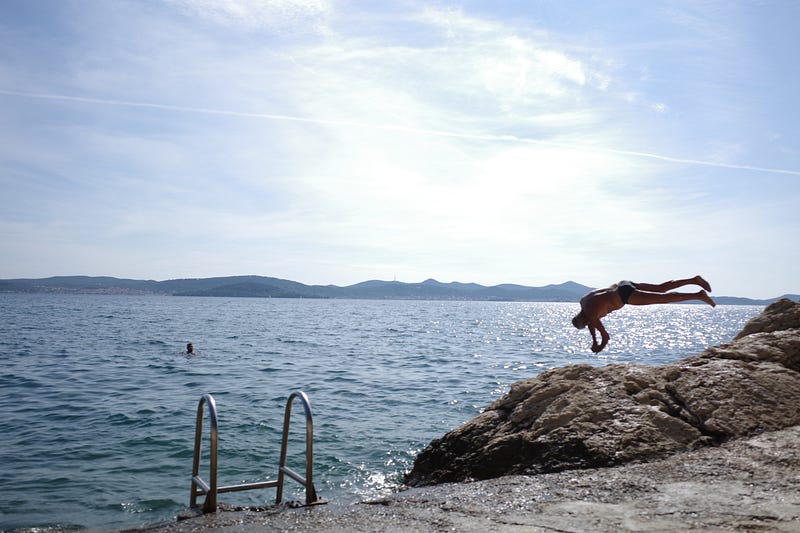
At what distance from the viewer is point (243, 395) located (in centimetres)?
1877

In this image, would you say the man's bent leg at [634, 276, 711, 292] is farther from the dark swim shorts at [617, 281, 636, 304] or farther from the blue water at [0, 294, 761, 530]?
the blue water at [0, 294, 761, 530]

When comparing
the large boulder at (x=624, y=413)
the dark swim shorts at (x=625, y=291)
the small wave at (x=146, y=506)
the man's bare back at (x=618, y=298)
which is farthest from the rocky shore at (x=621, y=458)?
the small wave at (x=146, y=506)

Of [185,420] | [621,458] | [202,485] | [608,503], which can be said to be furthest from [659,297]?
[185,420]

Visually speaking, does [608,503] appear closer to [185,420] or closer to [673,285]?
[673,285]

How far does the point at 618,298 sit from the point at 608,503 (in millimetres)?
1952

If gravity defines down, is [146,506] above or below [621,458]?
below

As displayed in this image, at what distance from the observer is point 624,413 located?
709 centimetres

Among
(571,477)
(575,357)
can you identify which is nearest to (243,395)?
(571,477)

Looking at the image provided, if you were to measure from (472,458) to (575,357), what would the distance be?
104 ft

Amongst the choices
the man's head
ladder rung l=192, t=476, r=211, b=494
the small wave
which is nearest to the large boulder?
the man's head

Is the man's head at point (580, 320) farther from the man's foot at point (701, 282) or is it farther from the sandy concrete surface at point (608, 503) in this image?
the sandy concrete surface at point (608, 503)

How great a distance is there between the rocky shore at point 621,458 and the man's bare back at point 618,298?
1.60 meters

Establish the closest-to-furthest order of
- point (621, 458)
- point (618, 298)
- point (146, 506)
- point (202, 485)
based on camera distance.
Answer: point (618, 298) < point (202, 485) < point (621, 458) < point (146, 506)

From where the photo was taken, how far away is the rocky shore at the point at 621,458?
16.5 feet
